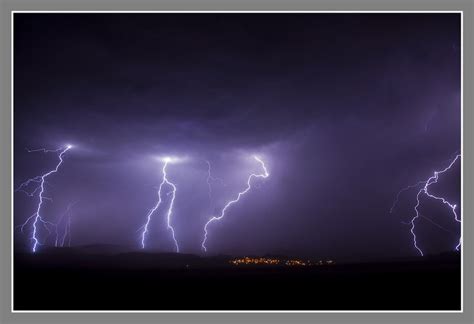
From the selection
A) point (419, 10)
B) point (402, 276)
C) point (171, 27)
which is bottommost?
point (402, 276)

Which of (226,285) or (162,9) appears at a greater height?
(162,9)

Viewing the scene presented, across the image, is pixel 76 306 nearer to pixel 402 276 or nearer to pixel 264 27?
pixel 264 27

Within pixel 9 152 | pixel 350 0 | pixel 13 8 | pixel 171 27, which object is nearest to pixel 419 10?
pixel 350 0

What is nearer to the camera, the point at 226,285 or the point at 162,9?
the point at 162,9

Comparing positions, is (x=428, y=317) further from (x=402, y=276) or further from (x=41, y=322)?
(x=41, y=322)

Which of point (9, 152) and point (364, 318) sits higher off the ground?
point (9, 152)

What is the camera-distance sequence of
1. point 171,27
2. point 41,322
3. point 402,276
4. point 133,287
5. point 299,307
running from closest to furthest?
point 41,322, point 299,307, point 171,27, point 133,287, point 402,276

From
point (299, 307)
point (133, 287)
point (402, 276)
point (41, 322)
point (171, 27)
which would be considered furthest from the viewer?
point (402, 276)

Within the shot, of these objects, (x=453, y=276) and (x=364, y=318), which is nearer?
(x=364, y=318)
